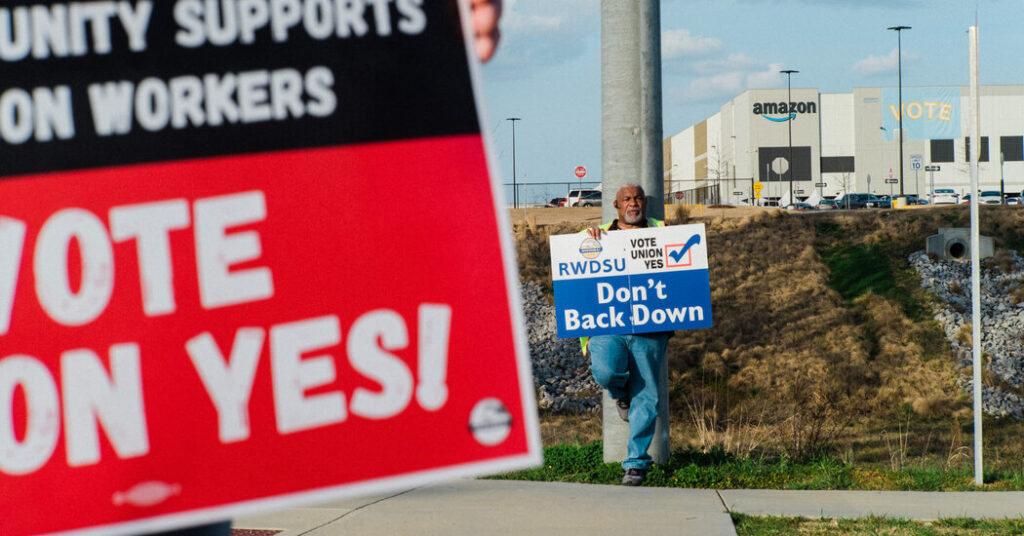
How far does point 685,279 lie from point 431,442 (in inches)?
232

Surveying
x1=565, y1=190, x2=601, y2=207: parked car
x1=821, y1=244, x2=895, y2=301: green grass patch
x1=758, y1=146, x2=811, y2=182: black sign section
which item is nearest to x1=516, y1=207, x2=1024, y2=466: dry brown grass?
x1=821, y1=244, x2=895, y2=301: green grass patch

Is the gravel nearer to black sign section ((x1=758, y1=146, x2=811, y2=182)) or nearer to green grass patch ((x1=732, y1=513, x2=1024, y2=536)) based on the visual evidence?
green grass patch ((x1=732, y1=513, x2=1024, y2=536))

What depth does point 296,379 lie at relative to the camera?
199 cm

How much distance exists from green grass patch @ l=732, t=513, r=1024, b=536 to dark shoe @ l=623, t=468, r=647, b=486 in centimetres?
109

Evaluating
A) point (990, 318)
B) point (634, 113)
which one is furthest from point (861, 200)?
point (634, 113)

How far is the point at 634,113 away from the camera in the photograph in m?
8.26

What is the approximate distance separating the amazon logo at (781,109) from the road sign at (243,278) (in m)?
94.0

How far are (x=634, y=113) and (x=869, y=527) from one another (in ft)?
11.0

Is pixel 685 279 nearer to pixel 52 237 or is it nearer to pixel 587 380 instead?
pixel 52 237

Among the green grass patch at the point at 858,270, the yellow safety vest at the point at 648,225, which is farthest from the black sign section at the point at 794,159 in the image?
the yellow safety vest at the point at 648,225

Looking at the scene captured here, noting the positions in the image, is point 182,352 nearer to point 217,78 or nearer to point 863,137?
point 217,78

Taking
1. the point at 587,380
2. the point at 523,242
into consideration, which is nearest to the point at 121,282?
the point at 587,380

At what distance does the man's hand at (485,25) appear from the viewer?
2232 millimetres

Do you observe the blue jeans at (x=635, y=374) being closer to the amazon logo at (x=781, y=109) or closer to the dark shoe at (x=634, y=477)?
the dark shoe at (x=634, y=477)
